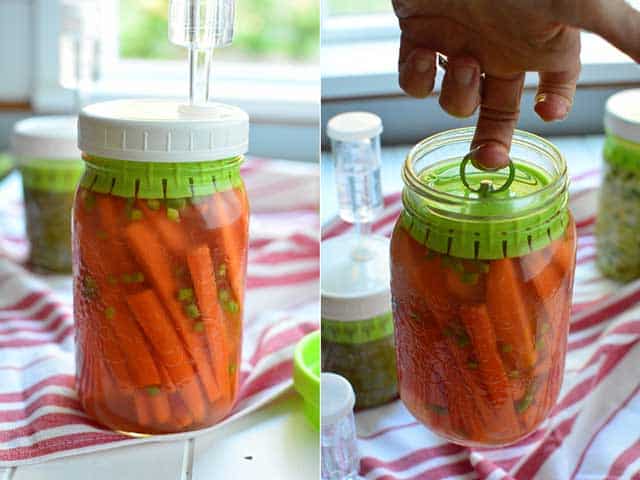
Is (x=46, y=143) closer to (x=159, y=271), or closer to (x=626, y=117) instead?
(x=159, y=271)

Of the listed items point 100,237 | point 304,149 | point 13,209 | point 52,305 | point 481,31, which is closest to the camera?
point 481,31

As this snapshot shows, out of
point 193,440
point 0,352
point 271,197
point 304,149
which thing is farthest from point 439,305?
point 304,149

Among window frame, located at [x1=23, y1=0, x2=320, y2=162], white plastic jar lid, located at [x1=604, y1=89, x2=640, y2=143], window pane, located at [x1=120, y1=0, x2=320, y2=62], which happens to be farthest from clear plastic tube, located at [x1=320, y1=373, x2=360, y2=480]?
window pane, located at [x1=120, y1=0, x2=320, y2=62]

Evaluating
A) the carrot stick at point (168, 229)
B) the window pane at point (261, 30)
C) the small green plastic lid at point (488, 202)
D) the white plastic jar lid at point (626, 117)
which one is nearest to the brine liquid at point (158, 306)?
the carrot stick at point (168, 229)

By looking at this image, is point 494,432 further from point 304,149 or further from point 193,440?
point 304,149

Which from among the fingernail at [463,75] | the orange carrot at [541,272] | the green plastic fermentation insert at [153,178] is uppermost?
the fingernail at [463,75]

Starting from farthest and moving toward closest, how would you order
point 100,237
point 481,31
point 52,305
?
point 52,305
point 100,237
point 481,31

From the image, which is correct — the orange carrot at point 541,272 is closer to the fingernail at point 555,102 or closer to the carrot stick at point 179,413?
the fingernail at point 555,102
